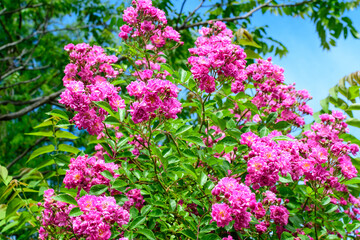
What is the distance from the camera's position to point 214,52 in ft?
5.87

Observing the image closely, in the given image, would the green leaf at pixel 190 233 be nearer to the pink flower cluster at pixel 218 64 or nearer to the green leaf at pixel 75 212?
the green leaf at pixel 75 212

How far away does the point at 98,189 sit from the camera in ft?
5.02

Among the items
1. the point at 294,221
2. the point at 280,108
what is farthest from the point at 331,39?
the point at 294,221

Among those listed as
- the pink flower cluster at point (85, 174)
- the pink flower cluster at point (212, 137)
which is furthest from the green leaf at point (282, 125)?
the pink flower cluster at point (85, 174)

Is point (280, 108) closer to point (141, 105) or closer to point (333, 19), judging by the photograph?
point (141, 105)

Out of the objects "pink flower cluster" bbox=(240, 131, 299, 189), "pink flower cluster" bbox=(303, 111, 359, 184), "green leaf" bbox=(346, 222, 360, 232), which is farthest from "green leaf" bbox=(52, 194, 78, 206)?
"green leaf" bbox=(346, 222, 360, 232)

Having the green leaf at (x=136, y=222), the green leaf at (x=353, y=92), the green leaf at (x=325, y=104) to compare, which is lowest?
the green leaf at (x=136, y=222)

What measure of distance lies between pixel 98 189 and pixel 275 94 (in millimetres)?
1284

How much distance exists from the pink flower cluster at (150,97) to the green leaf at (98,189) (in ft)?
1.07

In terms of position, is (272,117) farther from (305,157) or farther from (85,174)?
(85,174)

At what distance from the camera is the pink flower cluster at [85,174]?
1.58 m

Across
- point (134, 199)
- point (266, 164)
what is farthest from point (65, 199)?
point (266, 164)

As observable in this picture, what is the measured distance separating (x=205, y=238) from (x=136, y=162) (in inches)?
23.1

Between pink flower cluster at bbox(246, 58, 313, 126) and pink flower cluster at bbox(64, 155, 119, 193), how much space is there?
3.49ft
